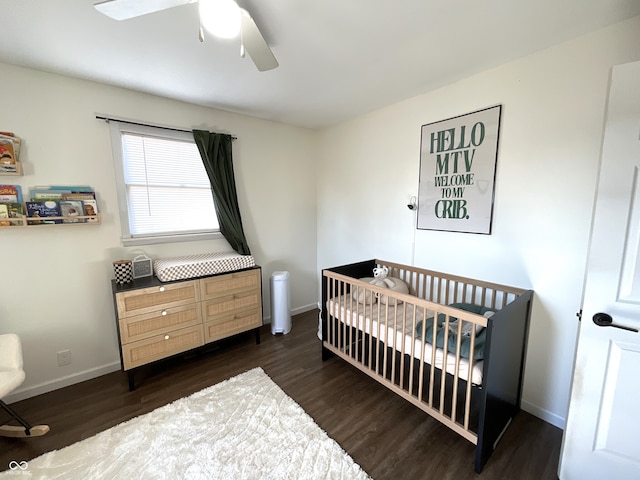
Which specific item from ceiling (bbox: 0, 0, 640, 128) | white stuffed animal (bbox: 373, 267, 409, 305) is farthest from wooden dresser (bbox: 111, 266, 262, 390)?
ceiling (bbox: 0, 0, 640, 128)

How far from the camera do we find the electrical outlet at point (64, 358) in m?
2.14

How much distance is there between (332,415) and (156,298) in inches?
64.8

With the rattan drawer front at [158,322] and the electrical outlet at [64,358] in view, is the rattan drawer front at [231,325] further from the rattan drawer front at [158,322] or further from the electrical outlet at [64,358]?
the electrical outlet at [64,358]

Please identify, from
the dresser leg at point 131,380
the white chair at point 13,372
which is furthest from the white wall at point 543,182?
the white chair at point 13,372

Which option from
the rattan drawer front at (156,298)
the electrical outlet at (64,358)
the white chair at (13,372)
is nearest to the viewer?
the white chair at (13,372)

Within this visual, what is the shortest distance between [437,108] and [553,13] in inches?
36.1

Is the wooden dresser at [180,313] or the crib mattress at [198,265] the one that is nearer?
the wooden dresser at [180,313]

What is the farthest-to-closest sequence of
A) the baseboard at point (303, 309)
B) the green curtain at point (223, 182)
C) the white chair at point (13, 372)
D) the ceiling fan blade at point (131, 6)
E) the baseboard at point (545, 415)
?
1. the baseboard at point (303, 309)
2. the green curtain at point (223, 182)
3. the baseboard at point (545, 415)
4. the white chair at point (13, 372)
5. the ceiling fan blade at point (131, 6)

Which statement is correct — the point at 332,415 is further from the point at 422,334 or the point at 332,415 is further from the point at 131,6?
the point at 131,6

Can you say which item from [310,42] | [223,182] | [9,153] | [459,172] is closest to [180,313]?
[223,182]

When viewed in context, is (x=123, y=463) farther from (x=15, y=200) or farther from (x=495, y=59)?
(x=495, y=59)

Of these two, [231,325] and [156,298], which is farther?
[231,325]

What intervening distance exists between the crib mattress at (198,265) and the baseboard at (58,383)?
0.94 meters

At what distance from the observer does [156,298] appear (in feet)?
7.11
